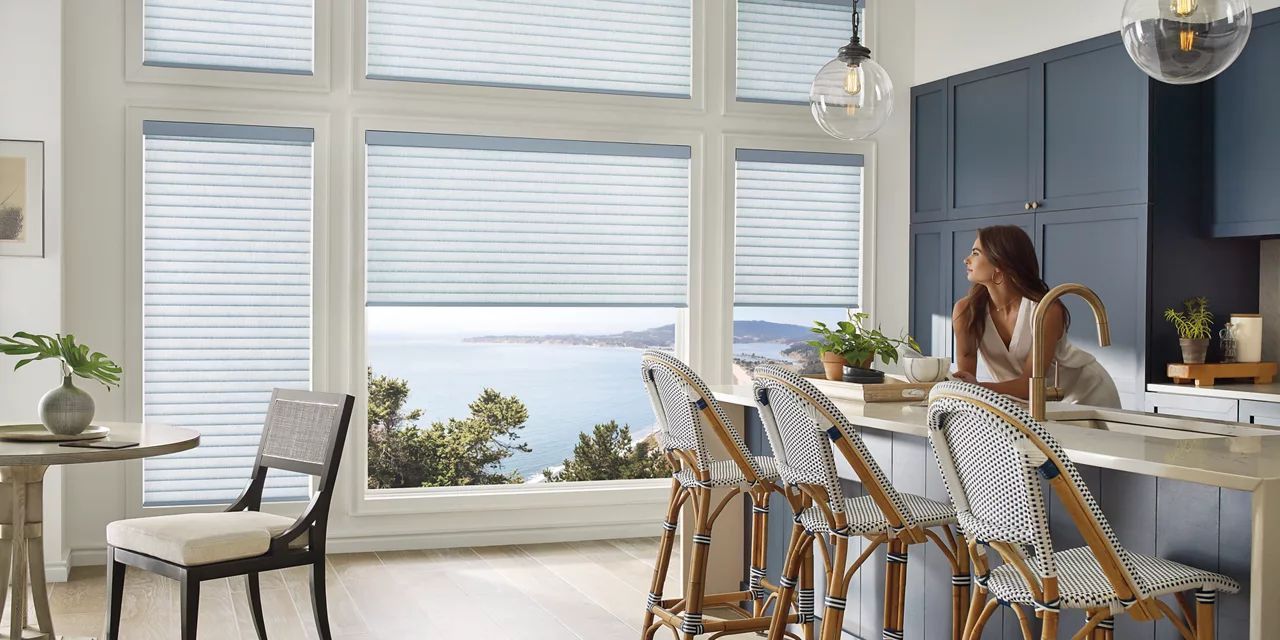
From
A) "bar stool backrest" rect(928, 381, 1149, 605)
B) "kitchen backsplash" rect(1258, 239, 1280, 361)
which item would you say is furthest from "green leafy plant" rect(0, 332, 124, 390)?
"kitchen backsplash" rect(1258, 239, 1280, 361)

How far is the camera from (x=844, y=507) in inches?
108

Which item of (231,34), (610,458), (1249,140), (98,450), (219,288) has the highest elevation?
(231,34)

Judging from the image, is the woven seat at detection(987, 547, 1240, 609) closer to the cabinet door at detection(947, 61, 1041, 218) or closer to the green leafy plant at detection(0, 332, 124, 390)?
the green leafy plant at detection(0, 332, 124, 390)

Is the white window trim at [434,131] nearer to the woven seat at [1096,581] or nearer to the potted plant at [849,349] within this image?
the potted plant at [849,349]

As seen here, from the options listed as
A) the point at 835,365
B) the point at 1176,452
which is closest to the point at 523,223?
the point at 835,365

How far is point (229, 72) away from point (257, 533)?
8.71ft

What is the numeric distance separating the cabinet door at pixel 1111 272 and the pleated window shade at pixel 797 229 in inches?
46.6

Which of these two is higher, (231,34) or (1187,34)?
(231,34)

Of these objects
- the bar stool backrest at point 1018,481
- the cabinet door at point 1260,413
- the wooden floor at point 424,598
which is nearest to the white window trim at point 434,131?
the wooden floor at point 424,598

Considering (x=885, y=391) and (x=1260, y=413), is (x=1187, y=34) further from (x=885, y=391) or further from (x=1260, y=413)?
(x=1260, y=413)

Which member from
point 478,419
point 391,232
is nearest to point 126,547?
point 391,232

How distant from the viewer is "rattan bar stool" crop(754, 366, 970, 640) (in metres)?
2.63

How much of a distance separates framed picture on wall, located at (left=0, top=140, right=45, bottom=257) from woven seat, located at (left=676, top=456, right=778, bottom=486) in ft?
9.65

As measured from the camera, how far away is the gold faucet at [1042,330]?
8.77 ft
